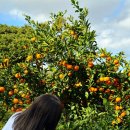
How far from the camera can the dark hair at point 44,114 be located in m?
3.36

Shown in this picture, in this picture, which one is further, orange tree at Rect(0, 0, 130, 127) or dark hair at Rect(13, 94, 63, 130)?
orange tree at Rect(0, 0, 130, 127)

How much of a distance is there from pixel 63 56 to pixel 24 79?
0.83 meters

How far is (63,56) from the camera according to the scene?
7.87 m

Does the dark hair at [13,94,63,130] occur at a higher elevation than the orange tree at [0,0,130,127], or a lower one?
lower

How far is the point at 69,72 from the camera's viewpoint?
7805 millimetres

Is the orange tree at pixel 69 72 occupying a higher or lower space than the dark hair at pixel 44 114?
higher

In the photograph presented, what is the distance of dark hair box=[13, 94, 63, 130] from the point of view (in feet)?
11.0

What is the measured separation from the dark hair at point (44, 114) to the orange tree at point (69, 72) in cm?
394

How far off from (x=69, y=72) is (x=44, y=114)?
444 cm

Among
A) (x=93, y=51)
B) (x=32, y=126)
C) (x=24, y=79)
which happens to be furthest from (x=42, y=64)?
(x=32, y=126)

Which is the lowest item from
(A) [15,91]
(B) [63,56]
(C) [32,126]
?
(C) [32,126]

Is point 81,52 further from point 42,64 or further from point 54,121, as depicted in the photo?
point 54,121

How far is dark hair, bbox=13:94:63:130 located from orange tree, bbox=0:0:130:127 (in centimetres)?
394

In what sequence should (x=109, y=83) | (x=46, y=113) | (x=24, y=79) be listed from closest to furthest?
(x=46, y=113), (x=109, y=83), (x=24, y=79)
